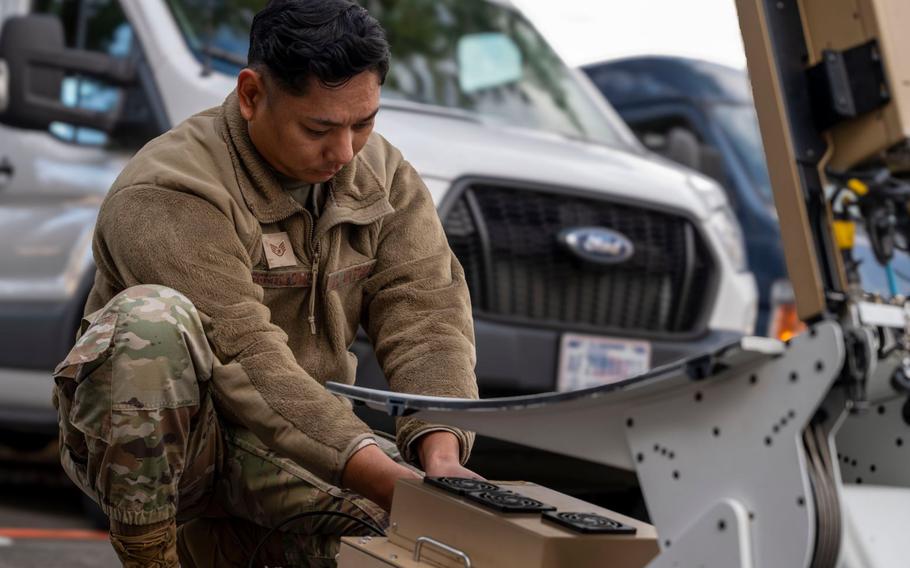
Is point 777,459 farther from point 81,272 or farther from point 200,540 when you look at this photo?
point 81,272

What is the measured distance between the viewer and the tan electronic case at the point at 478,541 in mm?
2338

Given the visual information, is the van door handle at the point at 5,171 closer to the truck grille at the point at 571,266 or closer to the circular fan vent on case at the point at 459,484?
the truck grille at the point at 571,266

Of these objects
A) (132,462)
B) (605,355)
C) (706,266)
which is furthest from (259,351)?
(706,266)

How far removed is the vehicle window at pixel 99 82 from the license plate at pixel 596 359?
5.29 feet

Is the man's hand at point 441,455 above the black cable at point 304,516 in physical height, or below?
above

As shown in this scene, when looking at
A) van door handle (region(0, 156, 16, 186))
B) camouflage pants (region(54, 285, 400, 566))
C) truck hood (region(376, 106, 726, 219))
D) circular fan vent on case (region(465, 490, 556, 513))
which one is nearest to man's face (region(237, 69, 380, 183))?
camouflage pants (region(54, 285, 400, 566))

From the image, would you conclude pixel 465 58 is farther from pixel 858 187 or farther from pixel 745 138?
pixel 745 138

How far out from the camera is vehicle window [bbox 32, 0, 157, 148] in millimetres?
5383

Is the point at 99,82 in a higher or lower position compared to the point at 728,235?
higher

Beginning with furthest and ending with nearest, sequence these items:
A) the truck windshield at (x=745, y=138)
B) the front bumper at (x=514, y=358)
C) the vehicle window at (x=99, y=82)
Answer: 1. the truck windshield at (x=745, y=138)
2. the vehicle window at (x=99, y=82)
3. the front bumper at (x=514, y=358)

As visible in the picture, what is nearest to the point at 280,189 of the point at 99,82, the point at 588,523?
the point at 588,523

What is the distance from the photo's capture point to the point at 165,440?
2.79 metres

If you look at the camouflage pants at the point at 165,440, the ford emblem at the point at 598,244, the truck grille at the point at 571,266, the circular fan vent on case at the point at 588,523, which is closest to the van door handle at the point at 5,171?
the truck grille at the point at 571,266

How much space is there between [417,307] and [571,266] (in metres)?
2.19
